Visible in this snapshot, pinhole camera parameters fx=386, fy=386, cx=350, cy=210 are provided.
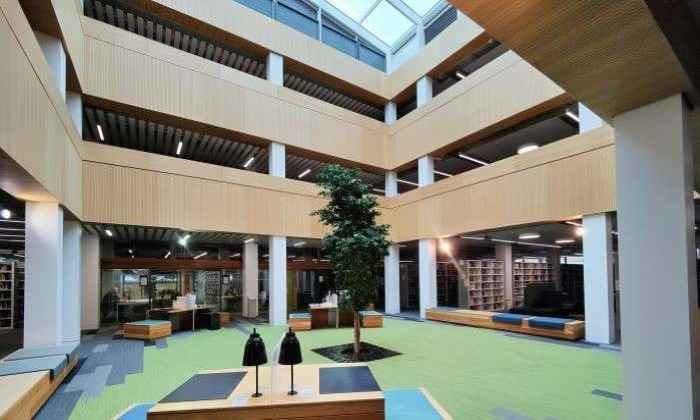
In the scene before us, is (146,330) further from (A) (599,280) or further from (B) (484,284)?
(B) (484,284)

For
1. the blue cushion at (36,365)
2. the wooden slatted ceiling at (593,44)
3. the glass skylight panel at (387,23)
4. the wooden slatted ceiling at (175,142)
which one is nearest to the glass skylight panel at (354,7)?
the glass skylight panel at (387,23)

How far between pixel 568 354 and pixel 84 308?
1419 cm

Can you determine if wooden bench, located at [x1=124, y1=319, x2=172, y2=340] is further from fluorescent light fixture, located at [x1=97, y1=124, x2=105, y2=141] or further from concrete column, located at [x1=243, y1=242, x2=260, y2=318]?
fluorescent light fixture, located at [x1=97, y1=124, x2=105, y2=141]

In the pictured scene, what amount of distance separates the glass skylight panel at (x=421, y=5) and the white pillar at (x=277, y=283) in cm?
1103

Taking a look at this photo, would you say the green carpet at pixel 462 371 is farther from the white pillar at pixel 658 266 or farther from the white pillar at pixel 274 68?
the white pillar at pixel 274 68

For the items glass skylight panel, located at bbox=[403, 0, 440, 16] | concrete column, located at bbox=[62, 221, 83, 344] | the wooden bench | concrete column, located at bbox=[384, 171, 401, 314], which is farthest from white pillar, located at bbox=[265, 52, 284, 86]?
the wooden bench

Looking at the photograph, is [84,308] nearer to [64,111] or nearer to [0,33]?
[64,111]

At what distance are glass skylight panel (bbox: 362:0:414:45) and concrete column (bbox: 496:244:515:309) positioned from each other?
1097 centimetres

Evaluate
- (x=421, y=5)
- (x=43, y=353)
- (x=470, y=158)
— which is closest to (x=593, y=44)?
(x=43, y=353)

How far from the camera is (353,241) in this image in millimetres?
8469

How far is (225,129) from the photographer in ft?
42.6

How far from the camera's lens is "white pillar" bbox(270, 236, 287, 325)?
536 inches

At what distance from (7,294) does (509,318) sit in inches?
662

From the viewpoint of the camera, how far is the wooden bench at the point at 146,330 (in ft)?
35.3
